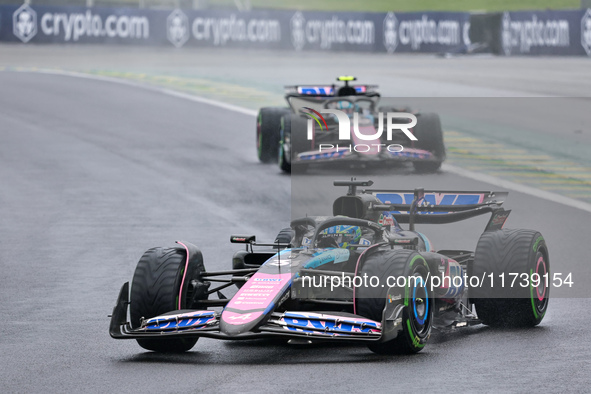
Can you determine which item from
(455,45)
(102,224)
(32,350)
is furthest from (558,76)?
(32,350)

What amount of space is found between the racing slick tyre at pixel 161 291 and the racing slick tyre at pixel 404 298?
141 cm

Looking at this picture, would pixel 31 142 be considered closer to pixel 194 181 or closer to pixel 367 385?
pixel 194 181

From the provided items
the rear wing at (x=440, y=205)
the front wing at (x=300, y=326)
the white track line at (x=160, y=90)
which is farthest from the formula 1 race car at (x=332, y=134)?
the front wing at (x=300, y=326)

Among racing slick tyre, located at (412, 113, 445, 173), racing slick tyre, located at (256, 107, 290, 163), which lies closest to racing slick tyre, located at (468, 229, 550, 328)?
racing slick tyre, located at (412, 113, 445, 173)

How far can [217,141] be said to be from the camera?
948 inches

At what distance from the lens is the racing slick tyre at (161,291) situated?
8672mm

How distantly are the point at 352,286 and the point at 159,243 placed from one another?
6.18m

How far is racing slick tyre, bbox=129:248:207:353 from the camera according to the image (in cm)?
867

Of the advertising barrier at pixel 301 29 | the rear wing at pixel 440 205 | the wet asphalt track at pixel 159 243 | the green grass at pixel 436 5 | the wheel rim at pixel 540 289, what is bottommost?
the wet asphalt track at pixel 159 243

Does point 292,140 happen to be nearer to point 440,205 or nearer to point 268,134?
point 268,134

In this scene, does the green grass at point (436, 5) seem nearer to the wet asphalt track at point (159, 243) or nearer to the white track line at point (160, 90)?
the white track line at point (160, 90)

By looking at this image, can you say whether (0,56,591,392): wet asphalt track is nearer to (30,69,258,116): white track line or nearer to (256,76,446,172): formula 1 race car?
(256,76,446,172): formula 1 race car

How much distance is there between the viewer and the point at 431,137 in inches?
710

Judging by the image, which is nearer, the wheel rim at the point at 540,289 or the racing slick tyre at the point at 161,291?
the racing slick tyre at the point at 161,291
